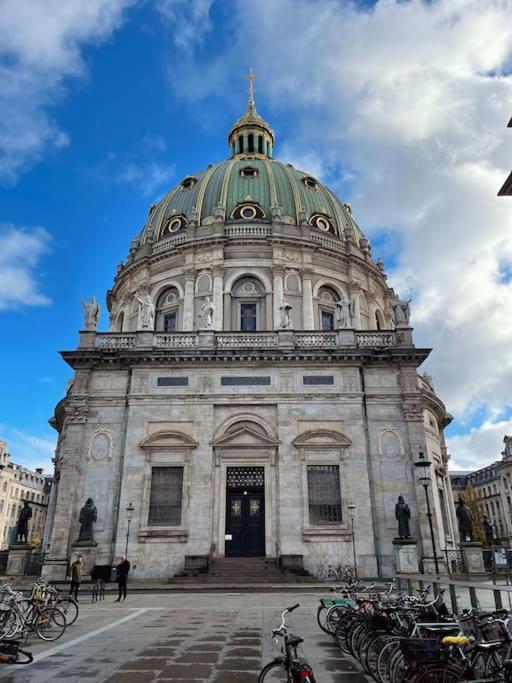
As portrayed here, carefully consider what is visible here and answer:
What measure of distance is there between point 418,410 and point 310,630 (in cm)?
2021

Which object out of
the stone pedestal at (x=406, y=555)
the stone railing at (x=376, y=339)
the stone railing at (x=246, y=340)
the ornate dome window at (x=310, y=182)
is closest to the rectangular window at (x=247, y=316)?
the stone railing at (x=246, y=340)

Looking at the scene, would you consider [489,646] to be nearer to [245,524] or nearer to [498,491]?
[245,524]

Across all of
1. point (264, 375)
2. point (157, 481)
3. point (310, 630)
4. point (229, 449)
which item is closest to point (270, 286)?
point (264, 375)

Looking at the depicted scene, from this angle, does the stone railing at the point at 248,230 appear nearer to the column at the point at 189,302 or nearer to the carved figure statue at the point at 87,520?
the column at the point at 189,302

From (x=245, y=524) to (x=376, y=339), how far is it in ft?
44.4

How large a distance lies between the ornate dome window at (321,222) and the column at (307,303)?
551cm

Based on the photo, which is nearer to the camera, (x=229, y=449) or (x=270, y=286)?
(x=229, y=449)

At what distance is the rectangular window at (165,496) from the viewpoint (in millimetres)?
29703

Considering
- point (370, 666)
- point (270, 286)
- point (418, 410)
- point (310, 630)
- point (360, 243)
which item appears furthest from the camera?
point (360, 243)

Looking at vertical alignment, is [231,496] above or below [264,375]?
below

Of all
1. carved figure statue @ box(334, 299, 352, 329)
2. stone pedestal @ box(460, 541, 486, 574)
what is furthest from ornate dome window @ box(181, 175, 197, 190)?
stone pedestal @ box(460, 541, 486, 574)

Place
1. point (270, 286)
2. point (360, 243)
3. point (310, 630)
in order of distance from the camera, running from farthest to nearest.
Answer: point (360, 243)
point (270, 286)
point (310, 630)

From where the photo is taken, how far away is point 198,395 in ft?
105

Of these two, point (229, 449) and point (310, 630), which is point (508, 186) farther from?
point (229, 449)
